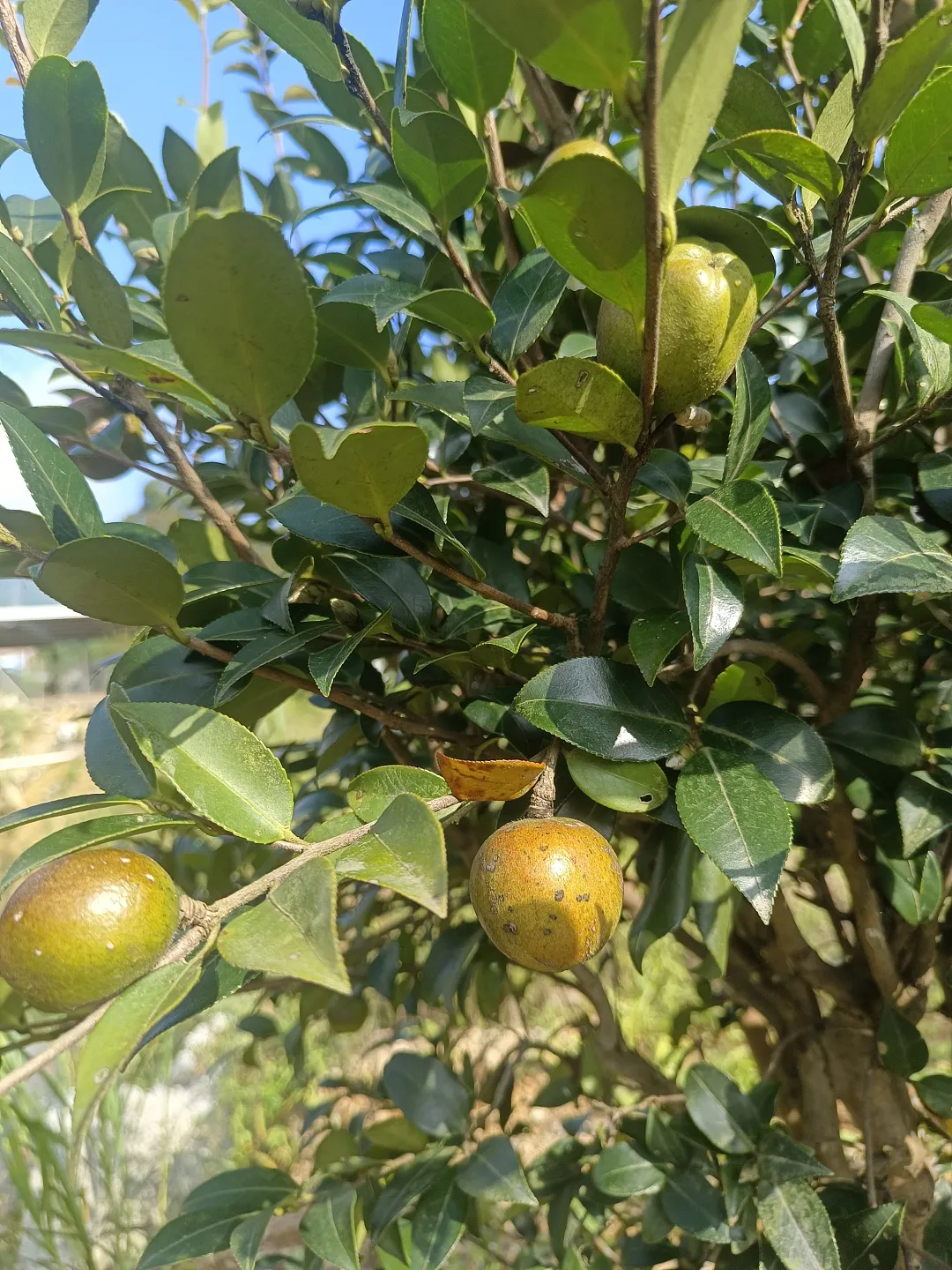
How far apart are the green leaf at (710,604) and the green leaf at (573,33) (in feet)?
0.72

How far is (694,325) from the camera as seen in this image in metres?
0.33

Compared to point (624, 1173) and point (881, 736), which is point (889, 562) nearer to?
point (881, 736)

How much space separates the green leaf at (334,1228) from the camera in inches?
23.7

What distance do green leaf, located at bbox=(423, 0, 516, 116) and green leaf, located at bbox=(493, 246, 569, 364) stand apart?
0.30 ft

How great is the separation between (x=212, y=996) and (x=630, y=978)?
6.06ft

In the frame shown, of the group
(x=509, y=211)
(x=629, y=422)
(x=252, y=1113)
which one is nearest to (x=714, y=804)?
(x=629, y=422)

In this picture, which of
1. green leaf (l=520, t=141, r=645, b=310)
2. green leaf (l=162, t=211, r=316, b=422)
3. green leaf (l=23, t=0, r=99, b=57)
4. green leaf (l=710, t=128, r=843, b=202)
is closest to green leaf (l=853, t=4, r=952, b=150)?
green leaf (l=710, t=128, r=843, b=202)

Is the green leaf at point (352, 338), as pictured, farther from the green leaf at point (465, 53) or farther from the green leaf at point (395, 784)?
the green leaf at point (395, 784)

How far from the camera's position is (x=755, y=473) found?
0.49 m

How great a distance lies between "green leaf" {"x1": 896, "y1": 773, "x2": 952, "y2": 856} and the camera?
51 centimetres

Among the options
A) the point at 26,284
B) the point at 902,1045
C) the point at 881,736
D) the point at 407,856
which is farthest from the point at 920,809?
the point at 26,284

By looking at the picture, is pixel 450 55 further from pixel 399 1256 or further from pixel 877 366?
pixel 399 1256

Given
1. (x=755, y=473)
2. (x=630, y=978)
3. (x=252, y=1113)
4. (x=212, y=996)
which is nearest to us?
(x=212, y=996)

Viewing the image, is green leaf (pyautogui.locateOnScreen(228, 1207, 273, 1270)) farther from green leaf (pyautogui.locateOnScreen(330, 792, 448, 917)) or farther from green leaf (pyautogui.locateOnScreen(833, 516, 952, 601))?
green leaf (pyautogui.locateOnScreen(833, 516, 952, 601))
